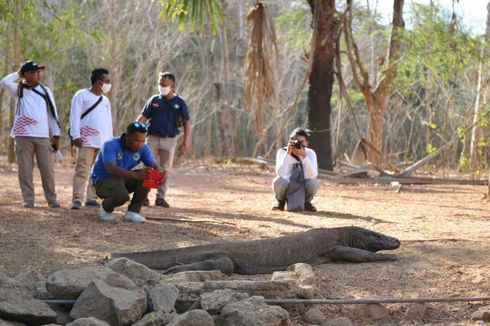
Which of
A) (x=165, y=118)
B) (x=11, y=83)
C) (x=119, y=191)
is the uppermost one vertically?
(x=11, y=83)

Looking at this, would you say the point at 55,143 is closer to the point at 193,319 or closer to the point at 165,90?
the point at 165,90

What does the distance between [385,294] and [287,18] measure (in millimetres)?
17718

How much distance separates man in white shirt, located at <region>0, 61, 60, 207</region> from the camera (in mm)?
9867

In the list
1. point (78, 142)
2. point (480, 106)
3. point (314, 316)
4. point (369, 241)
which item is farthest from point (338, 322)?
point (480, 106)

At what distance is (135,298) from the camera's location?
17.3 ft

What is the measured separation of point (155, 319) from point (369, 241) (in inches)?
120

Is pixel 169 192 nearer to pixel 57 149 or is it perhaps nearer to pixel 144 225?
pixel 57 149

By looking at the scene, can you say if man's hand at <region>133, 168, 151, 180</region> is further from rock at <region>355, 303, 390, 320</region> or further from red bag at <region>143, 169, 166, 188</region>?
rock at <region>355, 303, 390, 320</region>

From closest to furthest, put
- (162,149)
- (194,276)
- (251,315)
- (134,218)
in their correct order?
(251,315) < (194,276) < (134,218) < (162,149)

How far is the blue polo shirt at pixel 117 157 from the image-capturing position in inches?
350

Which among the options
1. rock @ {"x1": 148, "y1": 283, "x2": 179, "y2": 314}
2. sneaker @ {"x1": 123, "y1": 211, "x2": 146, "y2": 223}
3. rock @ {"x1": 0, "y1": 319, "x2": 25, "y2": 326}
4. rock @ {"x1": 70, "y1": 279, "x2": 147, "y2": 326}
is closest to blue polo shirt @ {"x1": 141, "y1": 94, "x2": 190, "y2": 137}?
sneaker @ {"x1": 123, "y1": 211, "x2": 146, "y2": 223}

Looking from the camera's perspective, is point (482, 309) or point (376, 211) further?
point (376, 211)

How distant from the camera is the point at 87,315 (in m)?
5.26

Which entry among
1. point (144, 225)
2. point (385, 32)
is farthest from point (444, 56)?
point (144, 225)
